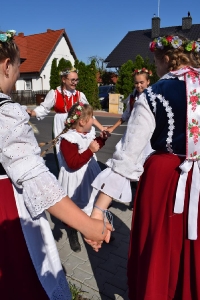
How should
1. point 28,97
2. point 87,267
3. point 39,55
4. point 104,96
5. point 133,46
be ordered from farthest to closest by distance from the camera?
point 133,46 → point 39,55 → point 28,97 → point 104,96 → point 87,267

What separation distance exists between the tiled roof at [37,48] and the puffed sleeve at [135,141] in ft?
89.8

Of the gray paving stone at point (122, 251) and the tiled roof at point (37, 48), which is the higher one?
the tiled roof at point (37, 48)

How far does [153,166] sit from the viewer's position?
1.68 metres

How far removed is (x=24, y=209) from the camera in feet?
4.66

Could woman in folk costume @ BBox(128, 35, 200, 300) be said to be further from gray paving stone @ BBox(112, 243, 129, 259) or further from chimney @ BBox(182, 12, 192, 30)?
chimney @ BBox(182, 12, 192, 30)

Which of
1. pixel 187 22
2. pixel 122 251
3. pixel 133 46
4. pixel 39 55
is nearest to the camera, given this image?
pixel 122 251

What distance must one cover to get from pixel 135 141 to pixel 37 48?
30195 mm

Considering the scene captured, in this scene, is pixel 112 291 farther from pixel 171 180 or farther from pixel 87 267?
pixel 171 180

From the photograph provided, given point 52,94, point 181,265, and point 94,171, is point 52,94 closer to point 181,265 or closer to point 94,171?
point 94,171

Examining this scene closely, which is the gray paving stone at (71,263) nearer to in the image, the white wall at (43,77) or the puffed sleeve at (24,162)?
the puffed sleeve at (24,162)

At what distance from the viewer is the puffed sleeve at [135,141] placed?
157 cm

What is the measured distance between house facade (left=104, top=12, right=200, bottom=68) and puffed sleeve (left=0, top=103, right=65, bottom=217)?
29631mm

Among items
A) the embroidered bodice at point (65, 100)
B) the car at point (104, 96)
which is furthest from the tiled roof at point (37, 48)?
the embroidered bodice at point (65, 100)

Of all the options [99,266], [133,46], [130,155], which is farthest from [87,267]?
[133,46]
